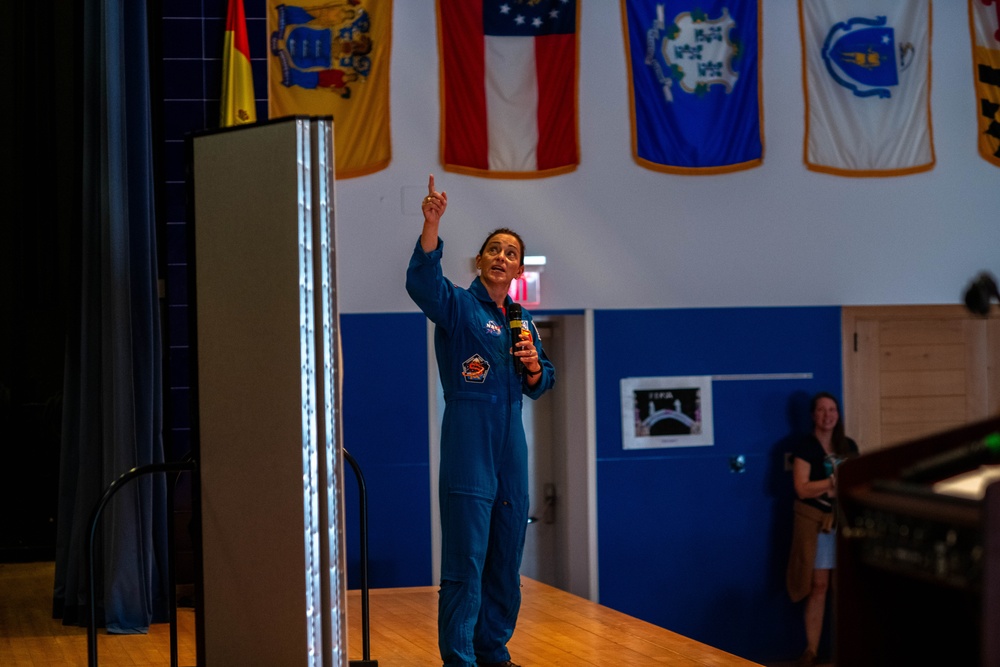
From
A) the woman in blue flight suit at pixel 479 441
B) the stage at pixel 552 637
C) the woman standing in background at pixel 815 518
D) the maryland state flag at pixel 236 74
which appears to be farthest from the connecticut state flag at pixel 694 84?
the woman in blue flight suit at pixel 479 441

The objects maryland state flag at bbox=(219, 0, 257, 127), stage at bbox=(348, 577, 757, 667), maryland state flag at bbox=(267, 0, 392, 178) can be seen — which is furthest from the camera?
maryland state flag at bbox=(267, 0, 392, 178)

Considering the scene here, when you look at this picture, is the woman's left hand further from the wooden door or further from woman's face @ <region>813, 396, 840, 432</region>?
the wooden door

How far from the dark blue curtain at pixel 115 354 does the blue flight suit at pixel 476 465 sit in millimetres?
2253

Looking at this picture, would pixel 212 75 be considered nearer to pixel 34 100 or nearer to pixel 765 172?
pixel 34 100

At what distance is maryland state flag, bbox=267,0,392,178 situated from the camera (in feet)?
22.1

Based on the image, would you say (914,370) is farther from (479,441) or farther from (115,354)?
(115,354)

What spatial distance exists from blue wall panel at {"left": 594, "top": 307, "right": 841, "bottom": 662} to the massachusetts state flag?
116cm

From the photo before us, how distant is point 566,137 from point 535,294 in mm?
1036

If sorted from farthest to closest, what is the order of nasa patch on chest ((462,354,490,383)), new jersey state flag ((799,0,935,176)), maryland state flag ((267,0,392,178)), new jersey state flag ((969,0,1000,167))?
1. new jersey state flag ((969,0,1000,167))
2. new jersey state flag ((799,0,935,176))
3. maryland state flag ((267,0,392,178))
4. nasa patch on chest ((462,354,490,383))

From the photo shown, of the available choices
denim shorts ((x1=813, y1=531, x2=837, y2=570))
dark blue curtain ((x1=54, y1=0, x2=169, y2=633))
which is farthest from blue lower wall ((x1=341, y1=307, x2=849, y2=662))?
dark blue curtain ((x1=54, y1=0, x2=169, y2=633))

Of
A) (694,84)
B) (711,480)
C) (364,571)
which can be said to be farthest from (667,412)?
(364,571)

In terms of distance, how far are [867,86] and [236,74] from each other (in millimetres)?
4145

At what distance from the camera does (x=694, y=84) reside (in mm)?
7211

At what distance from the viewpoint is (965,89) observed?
7.55m
